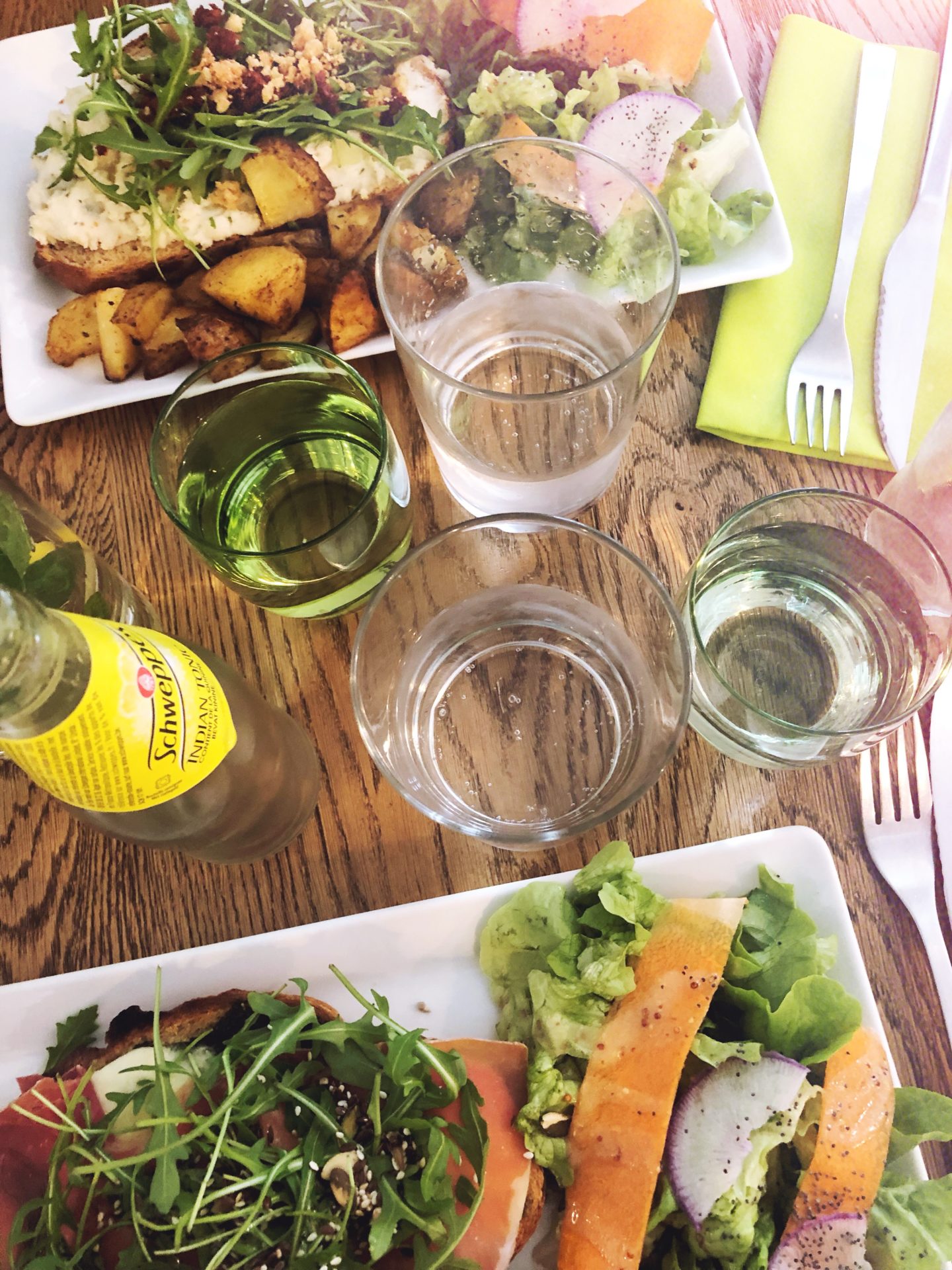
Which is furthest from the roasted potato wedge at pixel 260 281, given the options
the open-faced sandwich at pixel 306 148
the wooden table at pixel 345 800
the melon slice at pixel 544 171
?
the melon slice at pixel 544 171

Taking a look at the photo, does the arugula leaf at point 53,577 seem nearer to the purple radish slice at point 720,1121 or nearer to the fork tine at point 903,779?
the purple radish slice at point 720,1121

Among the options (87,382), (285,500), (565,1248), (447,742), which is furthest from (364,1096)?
(87,382)

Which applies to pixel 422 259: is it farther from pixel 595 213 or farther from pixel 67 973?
pixel 67 973

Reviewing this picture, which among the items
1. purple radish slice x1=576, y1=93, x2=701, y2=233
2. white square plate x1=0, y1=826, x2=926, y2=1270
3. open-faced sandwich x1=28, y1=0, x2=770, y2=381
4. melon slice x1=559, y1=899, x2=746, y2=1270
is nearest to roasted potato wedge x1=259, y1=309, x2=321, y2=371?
open-faced sandwich x1=28, y1=0, x2=770, y2=381

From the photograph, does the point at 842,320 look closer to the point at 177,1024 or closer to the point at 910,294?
the point at 910,294

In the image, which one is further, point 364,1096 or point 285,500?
point 285,500

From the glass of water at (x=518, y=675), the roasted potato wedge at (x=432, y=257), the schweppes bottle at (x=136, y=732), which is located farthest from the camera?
the roasted potato wedge at (x=432, y=257)
